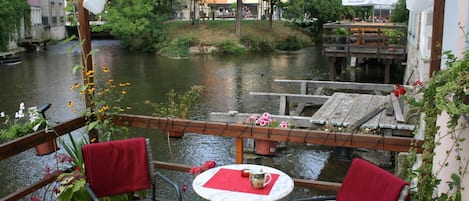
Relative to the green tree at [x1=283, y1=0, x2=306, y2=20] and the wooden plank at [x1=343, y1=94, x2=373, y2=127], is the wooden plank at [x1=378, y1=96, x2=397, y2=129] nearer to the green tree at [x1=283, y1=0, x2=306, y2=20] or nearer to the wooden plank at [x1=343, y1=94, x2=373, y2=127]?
the wooden plank at [x1=343, y1=94, x2=373, y2=127]

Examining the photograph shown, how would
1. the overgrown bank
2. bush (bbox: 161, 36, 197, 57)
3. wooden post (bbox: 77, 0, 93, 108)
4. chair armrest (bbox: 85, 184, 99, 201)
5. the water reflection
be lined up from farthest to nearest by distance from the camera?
the overgrown bank, bush (bbox: 161, 36, 197, 57), the water reflection, wooden post (bbox: 77, 0, 93, 108), chair armrest (bbox: 85, 184, 99, 201)

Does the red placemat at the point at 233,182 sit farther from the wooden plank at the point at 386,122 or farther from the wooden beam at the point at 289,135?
the wooden plank at the point at 386,122

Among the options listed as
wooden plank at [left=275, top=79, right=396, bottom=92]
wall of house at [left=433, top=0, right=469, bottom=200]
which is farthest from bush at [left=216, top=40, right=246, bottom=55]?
wall of house at [left=433, top=0, right=469, bottom=200]

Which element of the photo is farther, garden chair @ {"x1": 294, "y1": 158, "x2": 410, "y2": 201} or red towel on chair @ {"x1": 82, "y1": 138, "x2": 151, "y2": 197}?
red towel on chair @ {"x1": 82, "y1": 138, "x2": 151, "y2": 197}

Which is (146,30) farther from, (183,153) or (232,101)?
(183,153)

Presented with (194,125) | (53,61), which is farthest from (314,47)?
(194,125)

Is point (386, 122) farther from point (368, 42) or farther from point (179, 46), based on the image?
point (179, 46)

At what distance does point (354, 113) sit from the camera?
855 cm

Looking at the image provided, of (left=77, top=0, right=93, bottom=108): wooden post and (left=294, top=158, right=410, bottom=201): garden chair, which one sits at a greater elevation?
(left=77, top=0, right=93, bottom=108): wooden post

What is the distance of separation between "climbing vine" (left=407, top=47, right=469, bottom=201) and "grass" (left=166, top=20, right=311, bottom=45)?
32323 millimetres

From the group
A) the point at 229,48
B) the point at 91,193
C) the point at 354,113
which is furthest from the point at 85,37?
the point at 229,48

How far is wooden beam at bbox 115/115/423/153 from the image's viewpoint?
3.66 metres

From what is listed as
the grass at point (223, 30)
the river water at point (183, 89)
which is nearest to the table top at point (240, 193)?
the river water at point (183, 89)

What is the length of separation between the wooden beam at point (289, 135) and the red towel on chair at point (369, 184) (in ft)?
1.58
